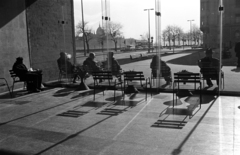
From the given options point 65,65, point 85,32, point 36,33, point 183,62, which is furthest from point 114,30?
point 36,33

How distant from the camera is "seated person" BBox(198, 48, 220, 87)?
8.49 m

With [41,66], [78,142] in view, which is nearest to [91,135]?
[78,142]

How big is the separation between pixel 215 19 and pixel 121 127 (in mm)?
5257

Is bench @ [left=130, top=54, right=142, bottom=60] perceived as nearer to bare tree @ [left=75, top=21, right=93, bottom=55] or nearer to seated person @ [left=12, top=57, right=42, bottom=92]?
bare tree @ [left=75, top=21, right=93, bottom=55]

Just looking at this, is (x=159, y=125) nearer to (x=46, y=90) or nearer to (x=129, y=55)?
(x=46, y=90)

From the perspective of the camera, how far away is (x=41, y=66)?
38.5 ft

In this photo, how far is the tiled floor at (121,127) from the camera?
14.4 feet

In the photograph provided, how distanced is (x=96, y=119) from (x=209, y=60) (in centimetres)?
465

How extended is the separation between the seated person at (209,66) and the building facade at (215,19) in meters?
0.39

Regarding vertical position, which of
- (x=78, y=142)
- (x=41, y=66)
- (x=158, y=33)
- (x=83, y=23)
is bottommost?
(x=78, y=142)

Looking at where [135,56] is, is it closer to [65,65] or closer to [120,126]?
[65,65]

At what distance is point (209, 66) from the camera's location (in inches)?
349

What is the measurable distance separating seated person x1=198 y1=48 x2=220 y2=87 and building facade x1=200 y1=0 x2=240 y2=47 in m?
0.39

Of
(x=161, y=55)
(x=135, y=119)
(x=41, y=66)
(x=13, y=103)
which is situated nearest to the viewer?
(x=135, y=119)
